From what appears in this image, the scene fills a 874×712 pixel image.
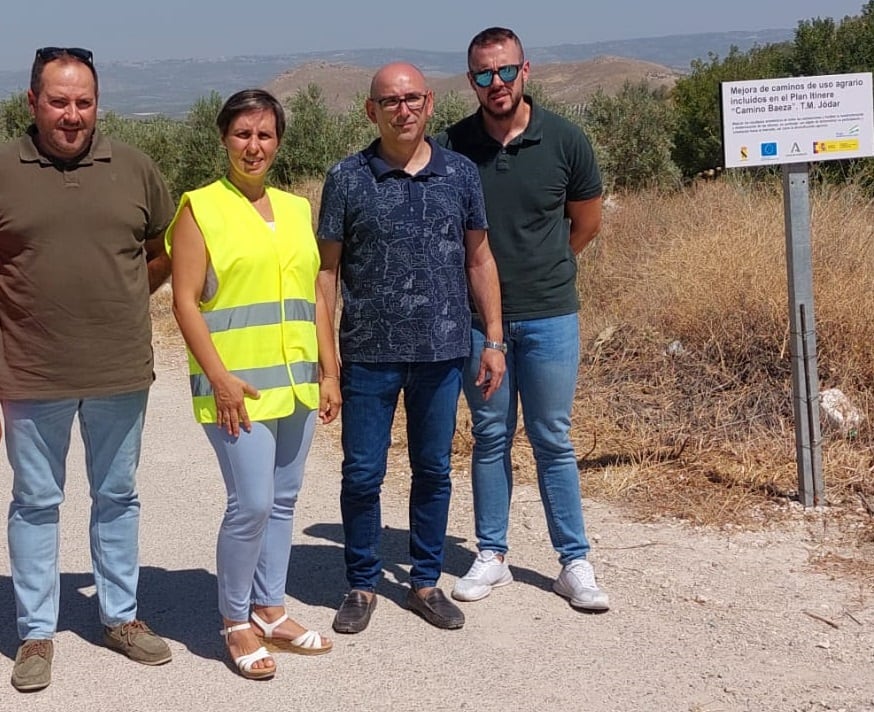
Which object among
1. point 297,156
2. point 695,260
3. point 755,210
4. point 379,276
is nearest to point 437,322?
A: point 379,276

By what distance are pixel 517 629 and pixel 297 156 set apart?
14588 millimetres

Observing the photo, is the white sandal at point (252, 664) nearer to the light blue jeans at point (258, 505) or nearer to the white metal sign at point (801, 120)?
the light blue jeans at point (258, 505)

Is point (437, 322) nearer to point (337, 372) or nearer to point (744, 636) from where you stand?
point (337, 372)

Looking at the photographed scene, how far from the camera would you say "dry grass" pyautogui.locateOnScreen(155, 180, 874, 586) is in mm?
5309

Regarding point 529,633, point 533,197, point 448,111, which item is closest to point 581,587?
point 529,633

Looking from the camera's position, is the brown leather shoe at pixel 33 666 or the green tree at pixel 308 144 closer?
the brown leather shoe at pixel 33 666

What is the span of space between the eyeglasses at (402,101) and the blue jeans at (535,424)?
0.85m

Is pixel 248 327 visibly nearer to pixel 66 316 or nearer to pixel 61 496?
pixel 66 316

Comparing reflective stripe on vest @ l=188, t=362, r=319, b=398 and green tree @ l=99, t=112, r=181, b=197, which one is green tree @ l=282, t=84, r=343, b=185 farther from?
reflective stripe on vest @ l=188, t=362, r=319, b=398

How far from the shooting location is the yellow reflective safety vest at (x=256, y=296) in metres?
3.42

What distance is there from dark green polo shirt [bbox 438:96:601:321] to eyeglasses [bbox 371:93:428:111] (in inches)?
17.1

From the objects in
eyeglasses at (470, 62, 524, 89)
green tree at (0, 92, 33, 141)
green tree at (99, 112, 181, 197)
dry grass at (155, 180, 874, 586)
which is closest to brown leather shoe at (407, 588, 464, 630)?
dry grass at (155, 180, 874, 586)

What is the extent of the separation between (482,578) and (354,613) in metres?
0.57

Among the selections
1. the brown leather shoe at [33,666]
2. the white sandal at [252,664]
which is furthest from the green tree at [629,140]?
the brown leather shoe at [33,666]
